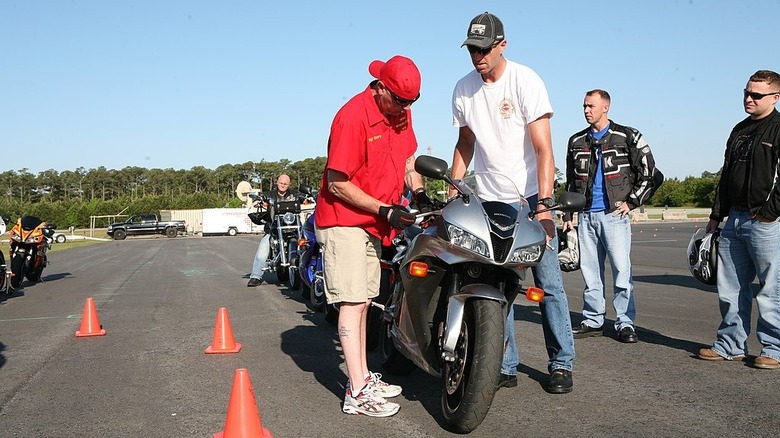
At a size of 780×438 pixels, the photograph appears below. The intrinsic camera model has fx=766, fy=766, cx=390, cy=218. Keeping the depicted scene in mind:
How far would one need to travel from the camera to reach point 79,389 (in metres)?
5.14

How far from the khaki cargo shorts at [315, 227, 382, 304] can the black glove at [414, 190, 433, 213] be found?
360 mm

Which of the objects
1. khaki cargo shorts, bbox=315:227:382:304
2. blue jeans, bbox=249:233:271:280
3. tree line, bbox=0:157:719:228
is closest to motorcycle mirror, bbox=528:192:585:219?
khaki cargo shorts, bbox=315:227:382:304

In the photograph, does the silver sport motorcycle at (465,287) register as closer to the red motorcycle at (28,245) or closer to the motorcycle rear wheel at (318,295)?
the motorcycle rear wheel at (318,295)

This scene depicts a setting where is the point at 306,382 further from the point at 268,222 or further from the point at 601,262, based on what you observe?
the point at 268,222

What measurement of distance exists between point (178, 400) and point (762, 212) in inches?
160

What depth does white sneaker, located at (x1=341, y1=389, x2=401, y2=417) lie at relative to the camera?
13.9 ft

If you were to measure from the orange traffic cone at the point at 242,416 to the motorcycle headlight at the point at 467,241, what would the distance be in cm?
127

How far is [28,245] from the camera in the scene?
1376cm

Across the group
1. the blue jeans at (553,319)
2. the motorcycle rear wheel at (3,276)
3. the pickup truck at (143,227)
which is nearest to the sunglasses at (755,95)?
the blue jeans at (553,319)

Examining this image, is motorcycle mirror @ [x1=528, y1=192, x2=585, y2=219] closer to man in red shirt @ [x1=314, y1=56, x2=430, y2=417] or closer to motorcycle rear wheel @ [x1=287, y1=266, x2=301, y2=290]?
man in red shirt @ [x1=314, y1=56, x2=430, y2=417]

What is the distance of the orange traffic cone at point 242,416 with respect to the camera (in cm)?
365

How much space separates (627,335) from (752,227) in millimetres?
1469

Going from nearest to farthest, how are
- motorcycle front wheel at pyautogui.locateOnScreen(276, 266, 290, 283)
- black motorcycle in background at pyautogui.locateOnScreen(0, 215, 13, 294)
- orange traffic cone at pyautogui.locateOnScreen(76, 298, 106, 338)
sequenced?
orange traffic cone at pyautogui.locateOnScreen(76, 298, 106, 338) → black motorcycle in background at pyautogui.locateOnScreen(0, 215, 13, 294) → motorcycle front wheel at pyautogui.locateOnScreen(276, 266, 290, 283)

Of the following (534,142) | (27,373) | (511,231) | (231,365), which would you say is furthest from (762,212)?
(27,373)
